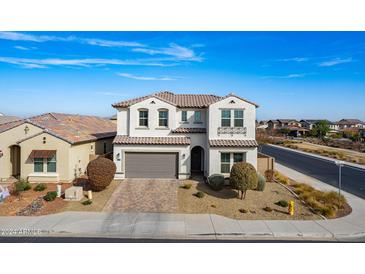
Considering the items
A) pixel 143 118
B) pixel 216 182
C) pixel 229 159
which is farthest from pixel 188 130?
pixel 216 182

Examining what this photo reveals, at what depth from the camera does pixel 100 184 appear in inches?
615

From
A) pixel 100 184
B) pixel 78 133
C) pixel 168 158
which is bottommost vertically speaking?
pixel 100 184

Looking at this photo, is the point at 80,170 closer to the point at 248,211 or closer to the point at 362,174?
the point at 248,211

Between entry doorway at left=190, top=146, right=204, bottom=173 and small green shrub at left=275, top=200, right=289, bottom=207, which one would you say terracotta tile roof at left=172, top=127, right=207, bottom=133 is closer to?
entry doorway at left=190, top=146, right=204, bottom=173

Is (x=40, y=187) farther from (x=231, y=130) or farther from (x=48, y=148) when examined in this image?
(x=231, y=130)

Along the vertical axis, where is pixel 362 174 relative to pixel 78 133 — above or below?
below

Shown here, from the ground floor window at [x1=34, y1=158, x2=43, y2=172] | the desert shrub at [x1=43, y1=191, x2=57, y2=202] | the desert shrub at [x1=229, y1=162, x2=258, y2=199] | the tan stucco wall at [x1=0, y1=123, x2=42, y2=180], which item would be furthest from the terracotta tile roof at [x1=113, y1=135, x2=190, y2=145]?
the tan stucco wall at [x1=0, y1=123, x2=42, y2=180]

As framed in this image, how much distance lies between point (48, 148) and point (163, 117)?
8755mm

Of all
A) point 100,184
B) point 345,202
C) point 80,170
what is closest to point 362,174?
point 345,202

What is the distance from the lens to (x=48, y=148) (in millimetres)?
17531

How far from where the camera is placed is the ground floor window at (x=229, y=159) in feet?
59.1

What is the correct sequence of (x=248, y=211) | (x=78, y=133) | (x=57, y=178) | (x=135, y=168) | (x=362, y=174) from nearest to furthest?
1. (x=248, y=211)
2. (x=57, y=178)
3. (x=135, y=168)
4. (x=78, y=133)
5. (x=362, y=174)

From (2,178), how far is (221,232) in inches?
663

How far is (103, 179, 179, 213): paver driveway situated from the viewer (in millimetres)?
13719
